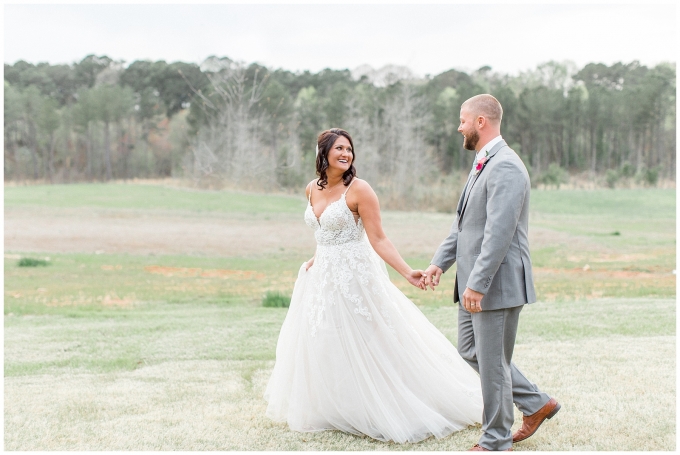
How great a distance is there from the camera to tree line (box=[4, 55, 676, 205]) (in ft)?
136

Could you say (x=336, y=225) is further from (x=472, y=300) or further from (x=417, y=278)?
(x=472, y=300)

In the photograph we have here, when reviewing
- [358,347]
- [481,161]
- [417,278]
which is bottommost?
[358,347]

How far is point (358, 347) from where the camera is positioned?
464 cm

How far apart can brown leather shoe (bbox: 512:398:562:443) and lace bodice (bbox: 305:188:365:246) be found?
5.19 ft

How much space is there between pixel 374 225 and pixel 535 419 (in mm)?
1571

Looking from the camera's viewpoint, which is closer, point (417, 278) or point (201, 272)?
point (417, 278)

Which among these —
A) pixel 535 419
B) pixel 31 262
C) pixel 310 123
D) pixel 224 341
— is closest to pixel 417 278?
pixel 535 419

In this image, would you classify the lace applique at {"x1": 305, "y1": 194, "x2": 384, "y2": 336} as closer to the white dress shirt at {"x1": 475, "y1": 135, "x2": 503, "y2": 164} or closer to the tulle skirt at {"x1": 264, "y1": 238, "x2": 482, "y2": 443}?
the tulle skirt at {"x1": 264, "y1": 238, "x2": 482, "y2": 443}

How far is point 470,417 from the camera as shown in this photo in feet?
15.2

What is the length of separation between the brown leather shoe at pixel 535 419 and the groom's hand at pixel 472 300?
2.83 feet

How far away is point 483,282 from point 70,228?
26.0 metres

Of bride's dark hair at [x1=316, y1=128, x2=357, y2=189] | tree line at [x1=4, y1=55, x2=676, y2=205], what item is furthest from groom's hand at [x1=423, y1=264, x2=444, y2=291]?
tree line at [x1=4, y1=55, x2=676, y2=205]

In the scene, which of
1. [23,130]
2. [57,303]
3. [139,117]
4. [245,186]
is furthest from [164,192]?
[57,303]

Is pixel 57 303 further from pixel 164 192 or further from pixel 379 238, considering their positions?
pixel 164 192
